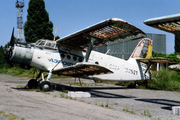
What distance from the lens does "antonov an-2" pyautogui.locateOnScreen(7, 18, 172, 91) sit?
9.80 m

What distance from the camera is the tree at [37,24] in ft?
137

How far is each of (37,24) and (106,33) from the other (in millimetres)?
35351

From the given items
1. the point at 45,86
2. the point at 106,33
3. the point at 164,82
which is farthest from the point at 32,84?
the point at 164,82

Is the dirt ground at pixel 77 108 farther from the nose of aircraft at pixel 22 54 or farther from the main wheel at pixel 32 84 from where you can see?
the main wheel at pixel 32 84

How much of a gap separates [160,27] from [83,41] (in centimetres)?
630

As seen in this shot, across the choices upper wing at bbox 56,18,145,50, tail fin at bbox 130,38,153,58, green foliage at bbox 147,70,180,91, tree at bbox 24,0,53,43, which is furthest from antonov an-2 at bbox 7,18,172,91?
tree at bbox 24,0,53,43

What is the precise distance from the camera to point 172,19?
594cm

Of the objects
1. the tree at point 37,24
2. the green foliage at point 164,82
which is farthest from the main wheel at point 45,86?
the tree at point 37,24

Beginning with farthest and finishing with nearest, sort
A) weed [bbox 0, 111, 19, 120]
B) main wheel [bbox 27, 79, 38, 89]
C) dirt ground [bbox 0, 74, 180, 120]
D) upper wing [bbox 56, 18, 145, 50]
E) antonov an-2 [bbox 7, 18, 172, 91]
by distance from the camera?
main wheel [bbox 27, 79, 38, 89]
antonov an-2 [bbox 7, 18, 172, 91]
upper wing [bbox 56, 18, 145, 50]
dirt ground [bbox 0, 74, 180, 120]
weed [bbox 0, 111, 19, 120]

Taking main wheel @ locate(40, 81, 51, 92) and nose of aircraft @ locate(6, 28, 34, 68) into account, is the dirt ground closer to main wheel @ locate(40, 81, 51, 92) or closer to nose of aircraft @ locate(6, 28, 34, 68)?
main wheel @ locate(40, 81, 51, 92)

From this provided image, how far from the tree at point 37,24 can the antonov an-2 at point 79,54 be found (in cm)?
3009

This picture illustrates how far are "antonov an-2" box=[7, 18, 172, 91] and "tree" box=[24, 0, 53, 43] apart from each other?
30085mm

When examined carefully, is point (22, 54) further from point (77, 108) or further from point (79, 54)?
point (77, 108)

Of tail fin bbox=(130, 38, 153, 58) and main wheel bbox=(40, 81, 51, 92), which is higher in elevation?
tail fin bbox=(130, 38, 153, 58)
